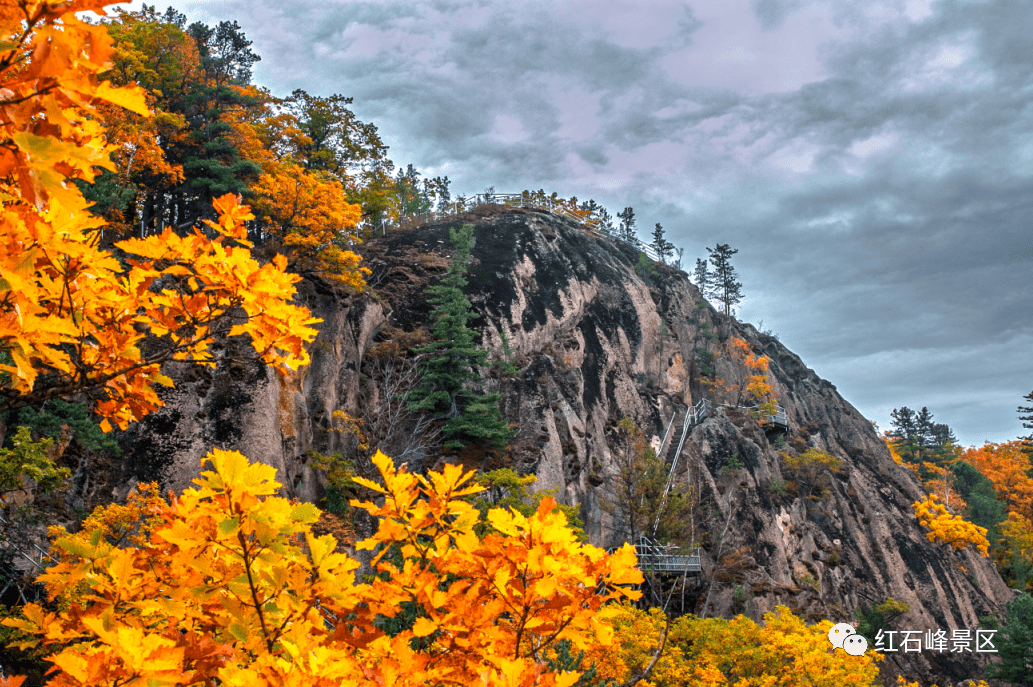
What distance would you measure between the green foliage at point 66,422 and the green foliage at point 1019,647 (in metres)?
24.3

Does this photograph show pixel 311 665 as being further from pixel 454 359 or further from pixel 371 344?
pixel 371 344

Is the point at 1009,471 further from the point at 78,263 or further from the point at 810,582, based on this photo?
the point at 78,263

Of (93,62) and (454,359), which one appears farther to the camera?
(454,359)

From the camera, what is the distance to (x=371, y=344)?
1612cm

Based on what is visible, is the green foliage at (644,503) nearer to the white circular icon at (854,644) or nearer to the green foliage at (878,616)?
the green foliage at (878,616)

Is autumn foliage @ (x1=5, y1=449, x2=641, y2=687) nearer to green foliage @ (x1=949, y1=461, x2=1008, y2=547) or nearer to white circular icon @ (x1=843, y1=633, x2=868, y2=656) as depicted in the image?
white circular icon @ (x1=843, y1=633, x2=868, y2=656)

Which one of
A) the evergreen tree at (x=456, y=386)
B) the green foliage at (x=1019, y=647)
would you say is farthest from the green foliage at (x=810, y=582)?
the evergreen tree at (x=456, y=386)

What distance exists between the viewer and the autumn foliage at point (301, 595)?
128 centimetres

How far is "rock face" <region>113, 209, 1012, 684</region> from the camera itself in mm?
9836

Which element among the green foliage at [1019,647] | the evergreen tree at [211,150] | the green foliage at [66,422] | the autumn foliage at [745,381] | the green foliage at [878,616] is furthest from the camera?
the autumn foliage at [745,381]

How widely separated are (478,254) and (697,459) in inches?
476

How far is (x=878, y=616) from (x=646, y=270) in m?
19.9

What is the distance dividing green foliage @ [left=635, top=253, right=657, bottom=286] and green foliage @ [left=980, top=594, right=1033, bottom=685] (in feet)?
68.8

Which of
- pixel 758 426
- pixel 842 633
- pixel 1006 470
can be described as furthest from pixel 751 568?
pixel 1006 470
